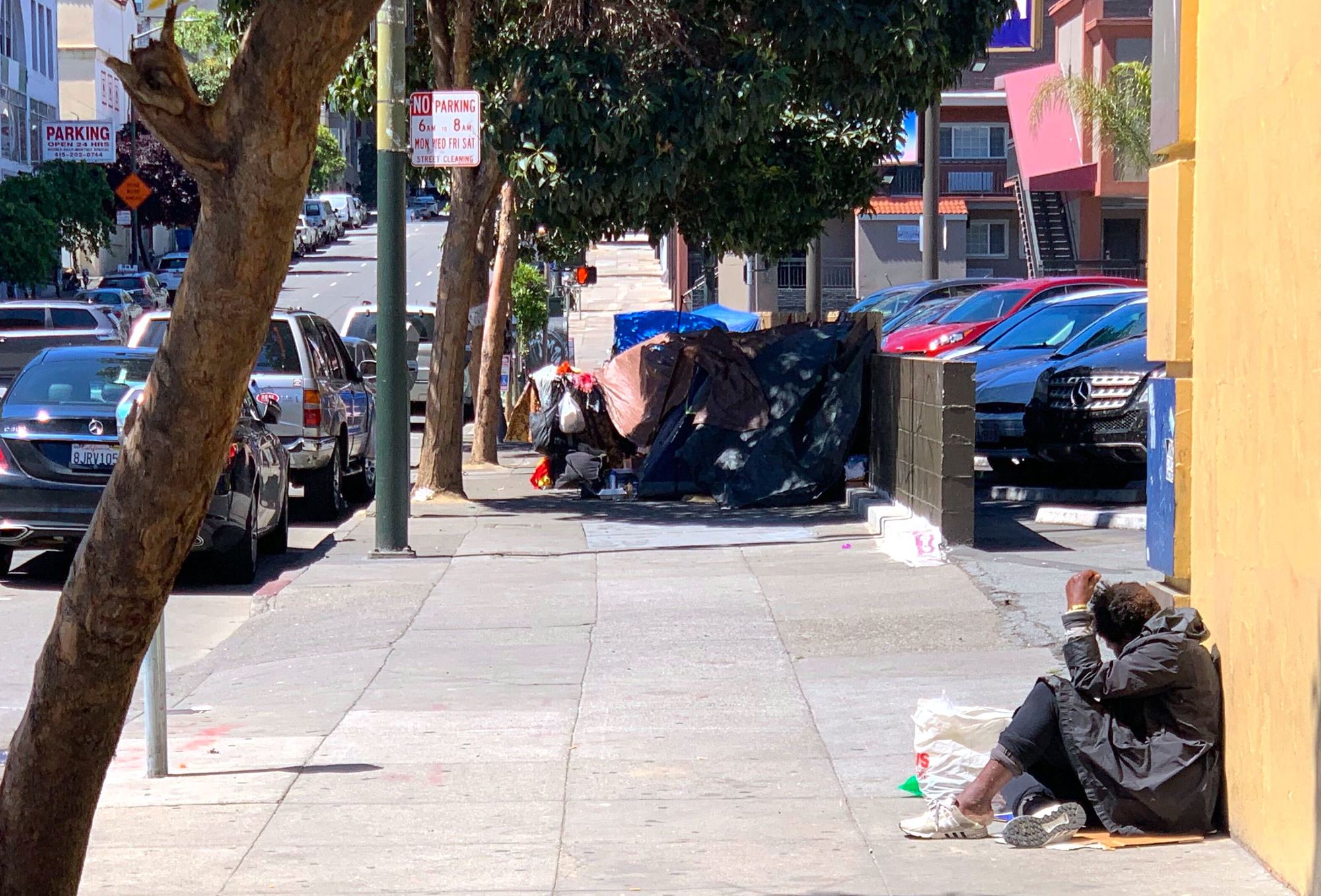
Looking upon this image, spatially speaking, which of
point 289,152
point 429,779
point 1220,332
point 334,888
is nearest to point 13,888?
point 334,888

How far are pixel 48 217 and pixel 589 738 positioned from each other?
47.9 meters

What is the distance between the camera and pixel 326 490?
15.5 m

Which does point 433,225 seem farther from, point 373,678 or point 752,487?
point 373,678

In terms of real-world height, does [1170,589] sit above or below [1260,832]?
above

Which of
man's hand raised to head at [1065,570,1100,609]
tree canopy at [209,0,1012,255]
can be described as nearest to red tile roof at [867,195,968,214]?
tree canopy at [209,0,1012,255]

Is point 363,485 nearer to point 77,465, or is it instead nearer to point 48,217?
point 77,465

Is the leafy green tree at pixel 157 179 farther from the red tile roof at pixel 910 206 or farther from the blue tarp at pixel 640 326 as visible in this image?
the blue tarp at pixel 640 326

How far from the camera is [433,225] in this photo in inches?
3305

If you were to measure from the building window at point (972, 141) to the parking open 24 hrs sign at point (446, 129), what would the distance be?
36.8 m

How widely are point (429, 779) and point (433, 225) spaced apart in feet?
259

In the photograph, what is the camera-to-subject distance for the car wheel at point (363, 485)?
56.6 ft

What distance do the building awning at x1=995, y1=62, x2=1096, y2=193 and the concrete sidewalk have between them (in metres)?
27.3

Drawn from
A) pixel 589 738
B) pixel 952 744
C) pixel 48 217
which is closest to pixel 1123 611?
pixel 952 744

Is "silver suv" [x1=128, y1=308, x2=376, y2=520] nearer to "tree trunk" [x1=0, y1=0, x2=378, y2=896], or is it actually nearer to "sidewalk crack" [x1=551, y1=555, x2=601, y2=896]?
"sidewalk crack" [x1=551, y1=555, x2=601, y2=896]
